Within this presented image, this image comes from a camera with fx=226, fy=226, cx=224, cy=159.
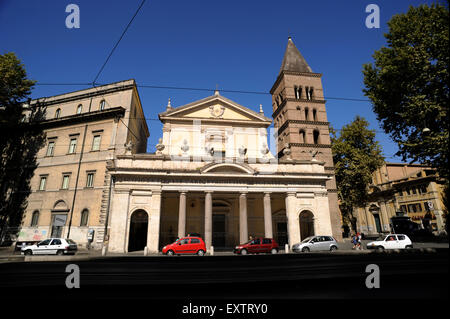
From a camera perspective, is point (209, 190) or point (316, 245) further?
point (209, 190)

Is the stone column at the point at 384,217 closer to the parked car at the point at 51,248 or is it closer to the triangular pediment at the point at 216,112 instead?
the triangular pediment at the point at 216,112

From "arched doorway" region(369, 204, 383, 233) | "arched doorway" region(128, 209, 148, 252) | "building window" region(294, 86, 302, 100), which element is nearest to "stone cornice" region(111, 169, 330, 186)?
"arched doorway" region(128, 209, 148, 252)

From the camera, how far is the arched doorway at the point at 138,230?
20.2 meters

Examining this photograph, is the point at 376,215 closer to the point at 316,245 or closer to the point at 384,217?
the point at 384,217

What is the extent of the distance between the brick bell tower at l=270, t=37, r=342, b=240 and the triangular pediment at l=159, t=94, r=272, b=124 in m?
4.66

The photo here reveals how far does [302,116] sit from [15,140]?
36.3 m

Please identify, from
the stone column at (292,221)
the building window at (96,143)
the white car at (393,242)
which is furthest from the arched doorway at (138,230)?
the white car at (393,242)

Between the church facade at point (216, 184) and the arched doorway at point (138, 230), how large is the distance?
9 cm

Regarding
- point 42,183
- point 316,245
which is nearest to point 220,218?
point 316,245

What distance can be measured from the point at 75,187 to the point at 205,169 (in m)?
14.1

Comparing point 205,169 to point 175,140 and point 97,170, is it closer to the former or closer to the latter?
point 175,140

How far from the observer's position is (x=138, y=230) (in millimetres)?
21031

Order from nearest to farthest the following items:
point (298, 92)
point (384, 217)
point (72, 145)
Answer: point (72, 145) < point (298, 92) < point (384, 217)

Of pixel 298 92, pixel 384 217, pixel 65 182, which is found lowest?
pixel 384 217
